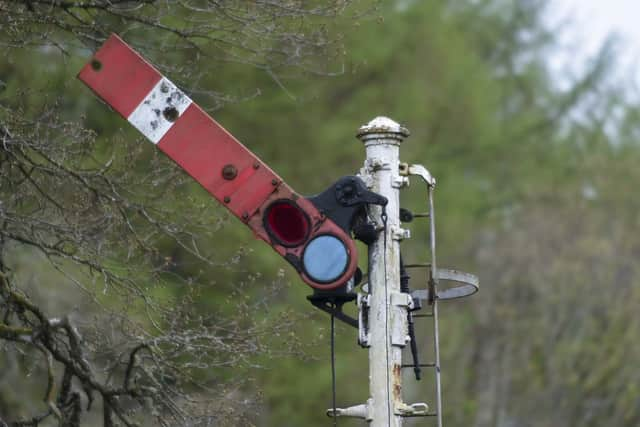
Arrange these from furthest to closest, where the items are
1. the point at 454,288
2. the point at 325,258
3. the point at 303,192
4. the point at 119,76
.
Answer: the point at 303,192
the point at 454,288
the point at 119,76
the point at 325,258

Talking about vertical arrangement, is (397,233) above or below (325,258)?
above

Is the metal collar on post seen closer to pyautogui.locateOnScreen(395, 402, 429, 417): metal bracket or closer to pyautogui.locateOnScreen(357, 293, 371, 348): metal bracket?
pyautogui.locateOnScreen(357, 293, 371, 348): metal bracket

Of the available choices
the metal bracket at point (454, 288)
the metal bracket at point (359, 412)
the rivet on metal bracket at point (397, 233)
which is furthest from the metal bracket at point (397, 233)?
the metal bracket at point (359, 412)

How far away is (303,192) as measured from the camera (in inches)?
771

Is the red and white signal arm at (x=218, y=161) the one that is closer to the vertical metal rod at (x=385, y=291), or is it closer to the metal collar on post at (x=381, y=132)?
the vertical metal rod at (x=385, y=291)

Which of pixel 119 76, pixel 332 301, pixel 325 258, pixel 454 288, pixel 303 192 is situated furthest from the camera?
pixel 303 192

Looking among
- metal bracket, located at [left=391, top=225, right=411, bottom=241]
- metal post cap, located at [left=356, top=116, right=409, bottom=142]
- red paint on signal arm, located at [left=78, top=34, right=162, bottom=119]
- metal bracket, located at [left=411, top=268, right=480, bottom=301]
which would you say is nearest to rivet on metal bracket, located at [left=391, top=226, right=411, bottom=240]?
metal bracket, located at [left=391, top=225, right=411, bottom=241]

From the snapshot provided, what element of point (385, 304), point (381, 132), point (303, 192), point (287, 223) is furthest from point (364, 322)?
point (303, 192)

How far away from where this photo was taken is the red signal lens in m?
5.69

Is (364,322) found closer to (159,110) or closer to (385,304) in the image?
(385,304)

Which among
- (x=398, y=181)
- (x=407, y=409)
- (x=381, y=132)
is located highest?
(x=381, y=132)

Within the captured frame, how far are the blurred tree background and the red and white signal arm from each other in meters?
0.91

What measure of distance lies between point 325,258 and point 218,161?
577 millimetres

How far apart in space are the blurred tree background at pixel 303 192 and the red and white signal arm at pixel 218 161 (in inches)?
35.7
